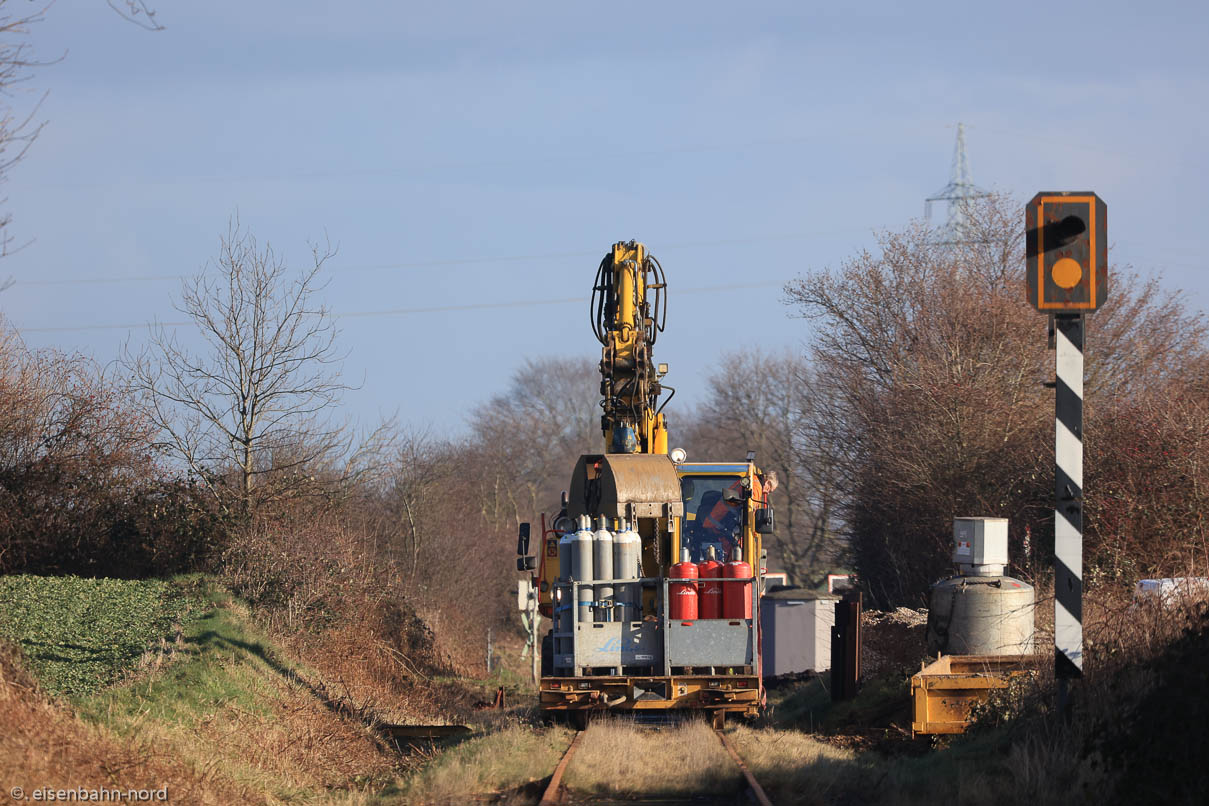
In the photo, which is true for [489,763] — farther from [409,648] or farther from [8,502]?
[8,502]

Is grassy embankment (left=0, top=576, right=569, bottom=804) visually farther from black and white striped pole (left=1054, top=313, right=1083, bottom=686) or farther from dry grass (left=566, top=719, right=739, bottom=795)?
black and white striped pole (left=1054, top=313, right=1083, bottom=686)

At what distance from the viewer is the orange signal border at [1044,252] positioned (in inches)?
381

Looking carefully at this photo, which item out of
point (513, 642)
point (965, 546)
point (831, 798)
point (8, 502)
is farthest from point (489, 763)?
point (513, 642)

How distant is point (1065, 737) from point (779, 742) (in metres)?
4.46

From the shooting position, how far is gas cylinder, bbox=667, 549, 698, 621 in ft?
45.3

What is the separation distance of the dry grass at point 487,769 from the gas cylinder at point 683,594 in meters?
1.82

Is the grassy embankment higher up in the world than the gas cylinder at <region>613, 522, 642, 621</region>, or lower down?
lower down

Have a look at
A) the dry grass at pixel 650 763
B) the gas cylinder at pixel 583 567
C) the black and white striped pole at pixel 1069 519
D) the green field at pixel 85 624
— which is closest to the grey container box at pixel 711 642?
the dry grass at pixel 650 763

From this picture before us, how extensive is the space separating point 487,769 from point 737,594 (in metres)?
3.69

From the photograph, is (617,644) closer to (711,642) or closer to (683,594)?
(683,594)

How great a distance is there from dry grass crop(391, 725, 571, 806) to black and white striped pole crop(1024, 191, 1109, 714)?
461 centimetres

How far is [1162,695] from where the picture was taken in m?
7.55

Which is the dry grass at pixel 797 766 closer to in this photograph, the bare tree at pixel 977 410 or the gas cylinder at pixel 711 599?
the gas cylinder at pixel 711 599

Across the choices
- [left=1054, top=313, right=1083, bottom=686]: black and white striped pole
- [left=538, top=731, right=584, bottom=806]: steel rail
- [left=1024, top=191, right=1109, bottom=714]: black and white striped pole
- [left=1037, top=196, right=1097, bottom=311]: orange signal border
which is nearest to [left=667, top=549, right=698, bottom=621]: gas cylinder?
[left=538, top=731, right=584, bottom=806]: steel rail
